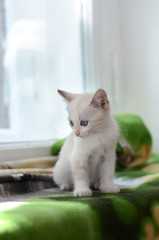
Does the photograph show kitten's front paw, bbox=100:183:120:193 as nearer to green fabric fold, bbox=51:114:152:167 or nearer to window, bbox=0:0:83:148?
green fabric fold, bbox=51:114:152:167

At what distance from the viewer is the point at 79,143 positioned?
1086 millimetres

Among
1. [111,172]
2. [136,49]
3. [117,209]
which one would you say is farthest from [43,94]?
[117,209]

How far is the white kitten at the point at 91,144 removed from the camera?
100cm

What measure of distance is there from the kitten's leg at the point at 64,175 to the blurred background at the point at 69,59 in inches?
18.9

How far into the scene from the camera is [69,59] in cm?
187

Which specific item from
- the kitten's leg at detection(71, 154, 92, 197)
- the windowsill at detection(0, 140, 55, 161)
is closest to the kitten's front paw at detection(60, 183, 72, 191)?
the kitten's leg at detection(71, 154, 92, 197)

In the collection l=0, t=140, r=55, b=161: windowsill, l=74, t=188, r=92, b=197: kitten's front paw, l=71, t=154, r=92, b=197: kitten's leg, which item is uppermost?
l=71, t=154, r=92, b=197: kitten's leg

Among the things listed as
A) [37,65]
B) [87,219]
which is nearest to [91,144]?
[87,219]

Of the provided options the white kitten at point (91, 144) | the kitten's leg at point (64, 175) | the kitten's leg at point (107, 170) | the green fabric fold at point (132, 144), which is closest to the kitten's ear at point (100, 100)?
the white kitten at point (91, 144)

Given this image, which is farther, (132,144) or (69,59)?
(69,59)

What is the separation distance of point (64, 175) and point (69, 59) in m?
0.91

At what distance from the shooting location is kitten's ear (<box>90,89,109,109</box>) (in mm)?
974

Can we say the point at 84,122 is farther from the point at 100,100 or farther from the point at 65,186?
the point at 65,186

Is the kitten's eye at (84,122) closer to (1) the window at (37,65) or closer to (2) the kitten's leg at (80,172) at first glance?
(2) the kitten's leg at (80,172)
